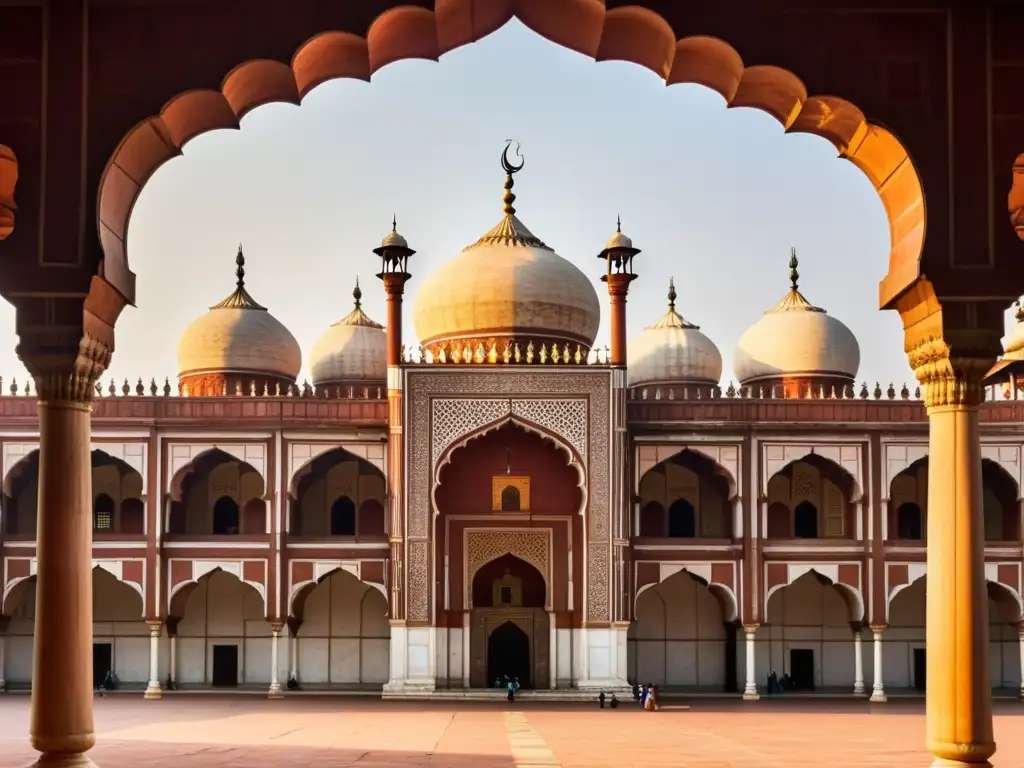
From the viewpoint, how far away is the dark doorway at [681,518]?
25.9 metres

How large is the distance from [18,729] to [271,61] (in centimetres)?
1251

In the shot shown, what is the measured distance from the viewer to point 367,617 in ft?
85.8

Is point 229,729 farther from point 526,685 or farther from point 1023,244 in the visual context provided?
point 1023,244

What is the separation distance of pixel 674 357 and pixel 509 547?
8.40m

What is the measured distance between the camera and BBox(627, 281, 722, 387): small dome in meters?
30.4

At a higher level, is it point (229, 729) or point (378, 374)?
point (378, 374)

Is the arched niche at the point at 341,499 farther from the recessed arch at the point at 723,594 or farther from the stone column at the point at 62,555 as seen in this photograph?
the stone column at the point at 62,555

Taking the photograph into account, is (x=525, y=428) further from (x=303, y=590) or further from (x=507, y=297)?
(x=303, y=590)

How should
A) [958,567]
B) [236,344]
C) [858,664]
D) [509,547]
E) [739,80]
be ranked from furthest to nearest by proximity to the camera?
1. [236,344]
2. [858,664]
3. [509,547]
4. [739,80]
5. [958,567]

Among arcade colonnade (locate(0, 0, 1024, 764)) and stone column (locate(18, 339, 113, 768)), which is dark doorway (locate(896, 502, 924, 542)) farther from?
stone column (locate(18, 339, 113, 768))

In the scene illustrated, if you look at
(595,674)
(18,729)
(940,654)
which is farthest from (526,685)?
(940,654)

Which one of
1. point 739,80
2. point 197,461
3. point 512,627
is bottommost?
point 512,627

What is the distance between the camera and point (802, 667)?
26516mm

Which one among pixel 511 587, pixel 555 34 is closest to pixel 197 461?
pixel 511 587
